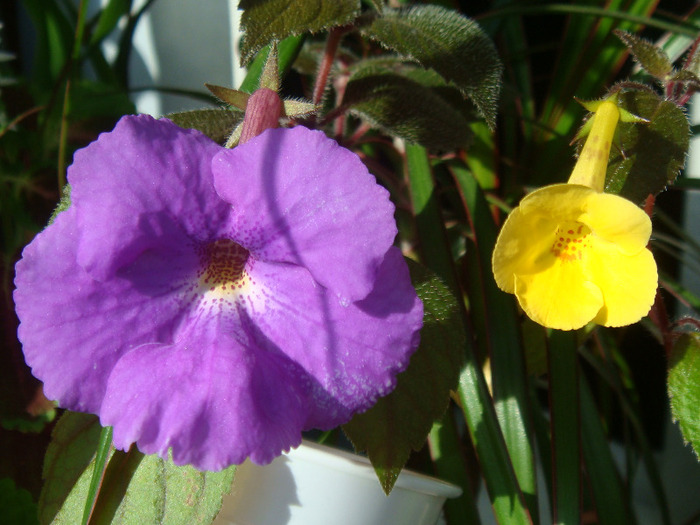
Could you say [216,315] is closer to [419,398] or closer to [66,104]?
[419,398]

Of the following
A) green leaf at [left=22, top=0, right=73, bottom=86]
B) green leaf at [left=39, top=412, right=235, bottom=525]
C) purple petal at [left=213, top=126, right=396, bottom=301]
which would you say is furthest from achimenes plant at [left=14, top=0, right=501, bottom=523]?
green leaf at [left=22, top=0, right=73, bottom=86]

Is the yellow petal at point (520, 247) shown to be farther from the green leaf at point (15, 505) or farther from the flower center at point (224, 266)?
the green leaf at point (15, 505)

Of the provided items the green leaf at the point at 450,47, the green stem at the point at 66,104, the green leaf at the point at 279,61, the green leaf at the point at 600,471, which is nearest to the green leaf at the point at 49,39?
the green stem at the point at 66,104

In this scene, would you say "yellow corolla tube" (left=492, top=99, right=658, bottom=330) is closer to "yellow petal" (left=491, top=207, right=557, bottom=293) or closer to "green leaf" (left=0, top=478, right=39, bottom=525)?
"yellow petal" (left=491, top=207, right=557, bottom=293)

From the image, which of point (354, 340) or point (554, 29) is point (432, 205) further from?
point (554, 29)

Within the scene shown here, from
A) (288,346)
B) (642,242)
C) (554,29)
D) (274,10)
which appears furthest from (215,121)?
(554,29)

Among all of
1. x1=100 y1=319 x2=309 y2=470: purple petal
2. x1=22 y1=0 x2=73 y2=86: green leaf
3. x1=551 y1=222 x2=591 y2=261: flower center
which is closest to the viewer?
x1=100 y1=319 x2=309 y2=470: purple petal

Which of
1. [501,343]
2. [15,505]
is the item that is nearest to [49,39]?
[15,505]
